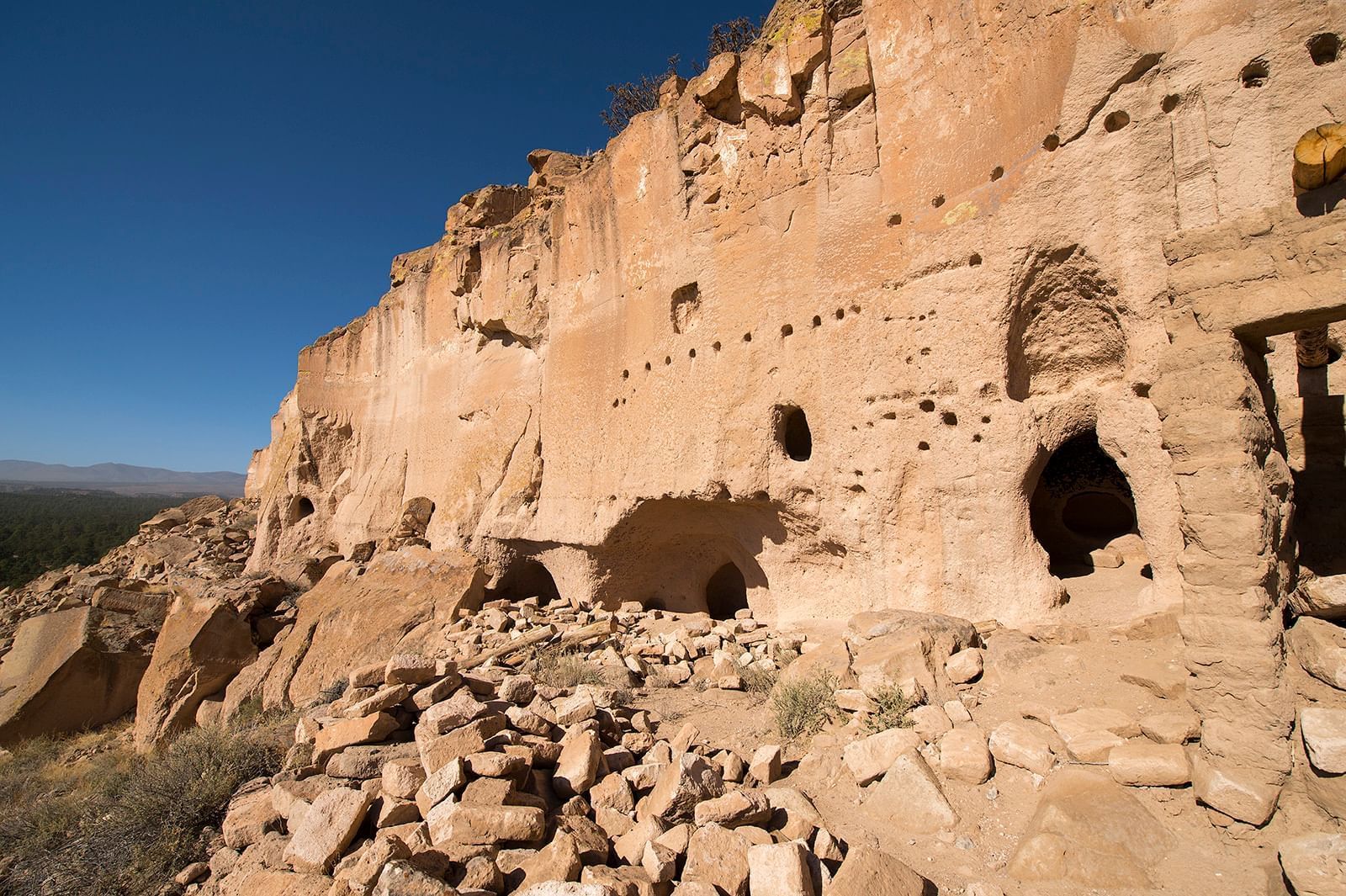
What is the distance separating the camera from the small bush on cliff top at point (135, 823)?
9.82 feet

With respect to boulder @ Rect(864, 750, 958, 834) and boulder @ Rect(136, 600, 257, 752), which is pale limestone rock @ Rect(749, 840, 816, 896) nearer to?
boulder @ Rect(864, 750, 958, 834)

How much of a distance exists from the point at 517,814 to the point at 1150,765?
8.59 ft

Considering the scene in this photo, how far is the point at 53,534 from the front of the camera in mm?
37625

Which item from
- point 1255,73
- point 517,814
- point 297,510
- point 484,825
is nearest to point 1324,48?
point 1255,73

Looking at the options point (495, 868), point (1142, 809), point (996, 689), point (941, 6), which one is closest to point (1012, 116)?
point (941, 6)

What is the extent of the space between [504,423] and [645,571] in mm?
3028

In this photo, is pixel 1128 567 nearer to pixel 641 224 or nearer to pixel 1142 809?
pixel 1142 809

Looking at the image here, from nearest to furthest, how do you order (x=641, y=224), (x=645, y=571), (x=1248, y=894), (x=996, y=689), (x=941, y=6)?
(x=1248, y=894) → (x=996, y=689) → (x=941, y=6) → (x=641, y=224) → (x=645, y=571)

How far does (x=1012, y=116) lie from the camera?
450 centimetres

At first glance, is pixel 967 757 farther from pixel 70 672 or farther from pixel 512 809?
pixel 70 672

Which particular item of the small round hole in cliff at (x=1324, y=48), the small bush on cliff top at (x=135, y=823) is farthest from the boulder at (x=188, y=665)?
the small round hole in cliff at (x=1324, y=48)

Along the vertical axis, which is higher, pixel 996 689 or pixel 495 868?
pixel 996 689

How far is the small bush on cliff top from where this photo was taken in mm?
2992

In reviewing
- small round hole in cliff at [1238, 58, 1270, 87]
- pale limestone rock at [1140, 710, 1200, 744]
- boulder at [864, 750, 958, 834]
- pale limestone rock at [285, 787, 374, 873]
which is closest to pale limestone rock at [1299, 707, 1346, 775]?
pale limestone rock at [1140, 710, 1200, 744]
